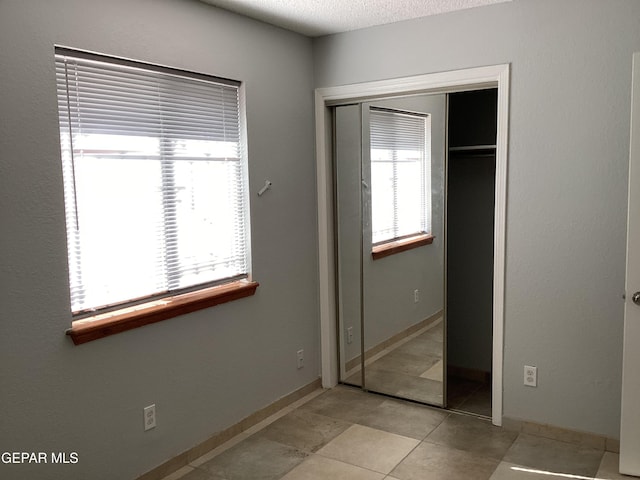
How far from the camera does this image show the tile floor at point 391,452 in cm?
280

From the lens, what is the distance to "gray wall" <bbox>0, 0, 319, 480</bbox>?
2197 mm

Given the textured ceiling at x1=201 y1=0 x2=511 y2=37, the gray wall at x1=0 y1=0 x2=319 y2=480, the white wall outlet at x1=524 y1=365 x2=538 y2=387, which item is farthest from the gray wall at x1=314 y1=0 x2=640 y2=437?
the gray wall at x1=0 y1=0 x2=319 y2=480

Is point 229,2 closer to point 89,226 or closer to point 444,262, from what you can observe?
point 89,226

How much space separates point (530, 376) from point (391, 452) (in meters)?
0.86

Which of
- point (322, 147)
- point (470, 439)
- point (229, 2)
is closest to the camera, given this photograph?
point (229, 2)

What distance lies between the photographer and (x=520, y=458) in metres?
2.91

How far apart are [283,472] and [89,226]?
149 cm

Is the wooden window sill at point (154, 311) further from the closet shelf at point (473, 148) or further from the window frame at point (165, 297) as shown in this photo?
the closet shelf at point (473, 148)

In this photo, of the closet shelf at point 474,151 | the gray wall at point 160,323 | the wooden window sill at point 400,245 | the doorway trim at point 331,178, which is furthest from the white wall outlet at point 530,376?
the gray wall at point 160,323

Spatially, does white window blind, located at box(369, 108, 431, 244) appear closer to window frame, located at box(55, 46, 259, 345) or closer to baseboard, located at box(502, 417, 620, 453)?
window frame, located at box(55, 46, 259, 345)

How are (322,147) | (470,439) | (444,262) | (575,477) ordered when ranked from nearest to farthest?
(575,477) < (470,439) < (444,262) < (322,147)

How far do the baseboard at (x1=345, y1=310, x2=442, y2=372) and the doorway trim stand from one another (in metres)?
0.13

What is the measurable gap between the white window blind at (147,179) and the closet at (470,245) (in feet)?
4.02

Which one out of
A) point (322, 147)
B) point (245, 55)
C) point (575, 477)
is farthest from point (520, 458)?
point (245, 55)
